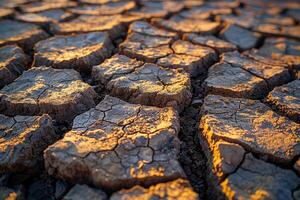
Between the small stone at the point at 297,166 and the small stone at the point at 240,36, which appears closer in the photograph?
the small stone at the point at 297,166

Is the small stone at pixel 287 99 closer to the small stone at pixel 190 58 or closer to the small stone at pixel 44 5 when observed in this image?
the small stone at pixel 190 58

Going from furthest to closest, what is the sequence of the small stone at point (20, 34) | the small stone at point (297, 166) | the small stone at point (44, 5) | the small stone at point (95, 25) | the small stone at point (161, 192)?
the small stone at point (44, 5) → the small stone at point (95, 25) → the small stone at point (20, 34) → the small stone at point (297, 166) → the small stone at point (161, 192)

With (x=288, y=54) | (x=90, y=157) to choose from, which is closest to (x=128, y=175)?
(x=90, y=157)

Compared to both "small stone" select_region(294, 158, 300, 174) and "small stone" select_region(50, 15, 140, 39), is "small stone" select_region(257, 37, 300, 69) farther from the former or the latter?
"small stone" select_region(50, 15, 140, 39)

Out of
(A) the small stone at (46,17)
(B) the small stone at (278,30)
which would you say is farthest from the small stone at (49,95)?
(B) the small stone at (278,30)

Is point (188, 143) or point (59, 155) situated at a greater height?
point (59, 155)

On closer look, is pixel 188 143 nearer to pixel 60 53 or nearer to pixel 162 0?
pixel 60 53
